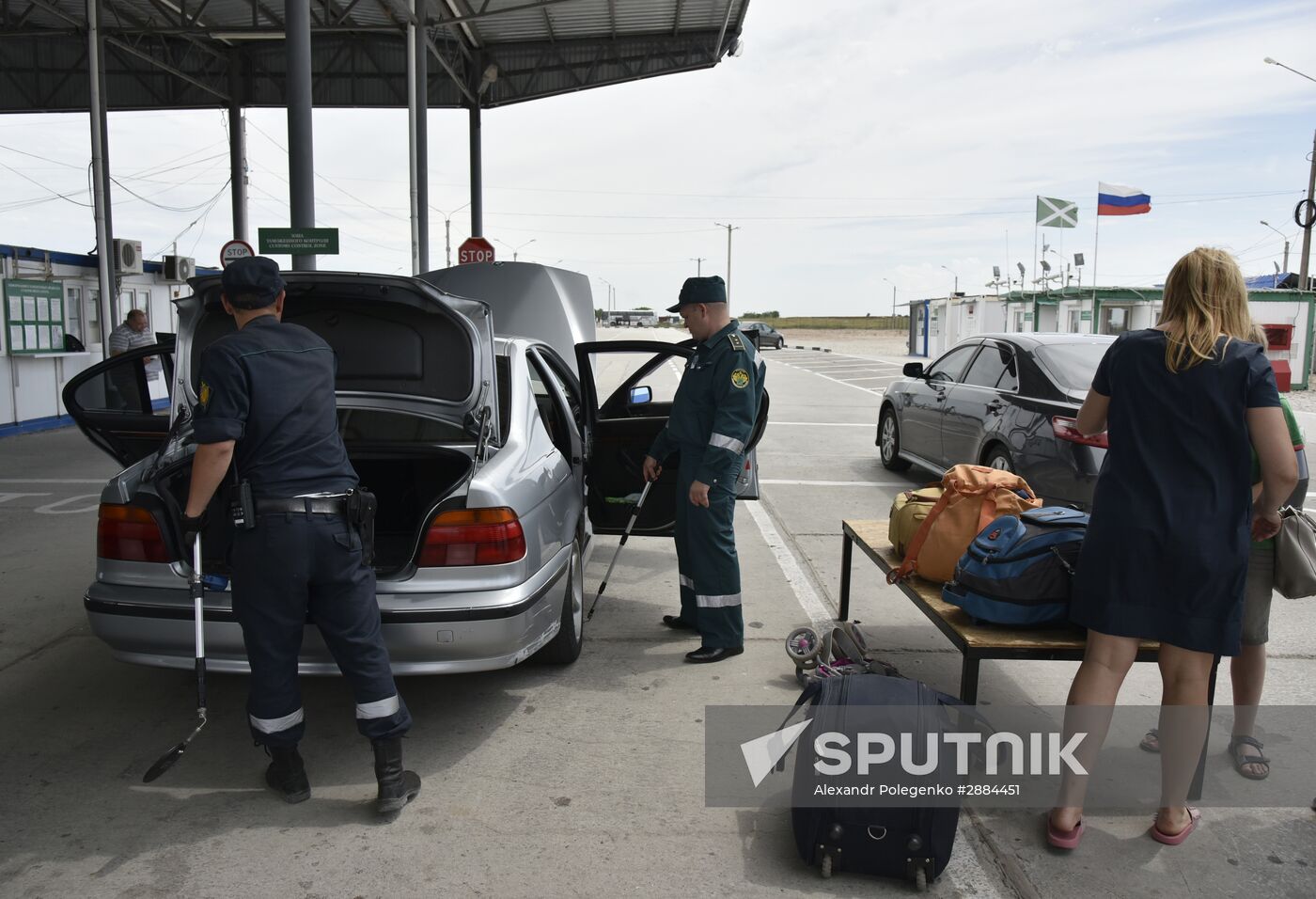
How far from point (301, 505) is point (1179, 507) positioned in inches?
107

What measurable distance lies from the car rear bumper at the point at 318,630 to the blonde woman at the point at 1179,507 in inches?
79.2

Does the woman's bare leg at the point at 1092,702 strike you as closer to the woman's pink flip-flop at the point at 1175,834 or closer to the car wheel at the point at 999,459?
the woman's pink flip-flop at the point at 1175,834

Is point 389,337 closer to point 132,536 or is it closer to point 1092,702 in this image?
point 132,536

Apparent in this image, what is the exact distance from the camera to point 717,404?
4.80m

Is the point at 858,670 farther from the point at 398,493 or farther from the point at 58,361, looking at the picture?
the point at 58,361

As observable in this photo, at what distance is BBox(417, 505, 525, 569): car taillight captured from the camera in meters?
3.70

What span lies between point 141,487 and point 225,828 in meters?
1.31

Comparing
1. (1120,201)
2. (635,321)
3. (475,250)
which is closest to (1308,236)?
(1120,201)

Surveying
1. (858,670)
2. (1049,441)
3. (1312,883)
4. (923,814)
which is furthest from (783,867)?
(1049,441)

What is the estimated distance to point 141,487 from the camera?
12.3 ft

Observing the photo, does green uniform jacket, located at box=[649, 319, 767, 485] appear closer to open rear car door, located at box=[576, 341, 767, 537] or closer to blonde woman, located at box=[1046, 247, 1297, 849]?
open rear car door, located at box=[576, 341, 767, 537]

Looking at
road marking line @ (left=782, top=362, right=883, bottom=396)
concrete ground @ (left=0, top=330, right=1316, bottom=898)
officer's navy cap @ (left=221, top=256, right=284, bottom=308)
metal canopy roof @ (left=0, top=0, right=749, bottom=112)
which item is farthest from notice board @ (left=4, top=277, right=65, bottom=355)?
road marking line @ (left=782, top=362, right=883, bottom=396)

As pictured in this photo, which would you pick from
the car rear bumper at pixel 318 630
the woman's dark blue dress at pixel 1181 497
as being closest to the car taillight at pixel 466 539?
the car rear bumper at pixel 318 630

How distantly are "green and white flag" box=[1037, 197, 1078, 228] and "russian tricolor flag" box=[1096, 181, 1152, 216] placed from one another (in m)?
3.67
